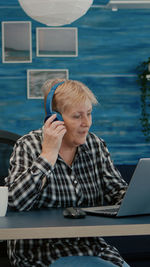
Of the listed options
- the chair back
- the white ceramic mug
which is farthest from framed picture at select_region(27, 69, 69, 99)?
the white ceramic mug

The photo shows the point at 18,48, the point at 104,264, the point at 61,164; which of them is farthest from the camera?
the point at 18,48

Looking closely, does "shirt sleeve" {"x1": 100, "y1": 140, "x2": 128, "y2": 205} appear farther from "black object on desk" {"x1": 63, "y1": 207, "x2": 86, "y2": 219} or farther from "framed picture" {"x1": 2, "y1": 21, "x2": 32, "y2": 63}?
"framed picture" {"x1": 2, "y1": 21, "x2": 32, "y2": 63}

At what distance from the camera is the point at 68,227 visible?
1053 mm

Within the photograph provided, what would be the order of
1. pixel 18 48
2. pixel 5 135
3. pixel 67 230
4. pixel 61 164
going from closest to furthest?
pixel 67 230, pixel 61 164, pixel 5 135, pixel 18 48

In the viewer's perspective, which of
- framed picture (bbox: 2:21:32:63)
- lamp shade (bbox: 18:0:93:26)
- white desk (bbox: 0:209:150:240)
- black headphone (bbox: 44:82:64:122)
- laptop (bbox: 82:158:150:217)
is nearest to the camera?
white desk (bbox: 0:209:150:240)

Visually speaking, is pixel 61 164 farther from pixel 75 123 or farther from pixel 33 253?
pixel 33 253

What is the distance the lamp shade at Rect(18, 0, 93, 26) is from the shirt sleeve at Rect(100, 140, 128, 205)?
100 centimetres

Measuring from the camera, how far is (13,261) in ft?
5.12

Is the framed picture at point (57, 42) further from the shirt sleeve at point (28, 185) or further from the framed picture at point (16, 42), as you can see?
the shirt sleeve at point (28, 185)

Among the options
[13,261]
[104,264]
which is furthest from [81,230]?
[13,261]

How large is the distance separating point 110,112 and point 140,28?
0.93 meters

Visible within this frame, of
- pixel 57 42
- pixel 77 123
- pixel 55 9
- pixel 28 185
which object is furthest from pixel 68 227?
pixel 57 42

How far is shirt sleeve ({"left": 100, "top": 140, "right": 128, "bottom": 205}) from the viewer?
1.72 meters

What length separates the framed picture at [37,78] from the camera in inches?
177
